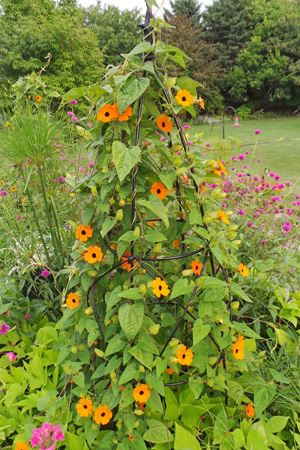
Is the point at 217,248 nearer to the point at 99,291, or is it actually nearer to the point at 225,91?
the point at 99,291

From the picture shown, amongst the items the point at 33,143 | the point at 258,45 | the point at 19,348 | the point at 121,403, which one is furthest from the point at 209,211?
the point at 258,45

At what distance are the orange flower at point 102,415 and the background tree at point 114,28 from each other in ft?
64.5

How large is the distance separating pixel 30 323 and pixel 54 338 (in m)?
0.25

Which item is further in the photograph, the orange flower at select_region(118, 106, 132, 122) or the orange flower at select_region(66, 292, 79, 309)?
the orange flower at select_region(66, 292, 79, 309)

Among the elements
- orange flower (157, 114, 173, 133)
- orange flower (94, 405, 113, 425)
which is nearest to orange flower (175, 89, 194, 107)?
orange flower (157, 114, 173, 133)

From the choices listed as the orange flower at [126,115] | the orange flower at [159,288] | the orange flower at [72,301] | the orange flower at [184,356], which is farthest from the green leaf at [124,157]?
the orange flower at [184,356]

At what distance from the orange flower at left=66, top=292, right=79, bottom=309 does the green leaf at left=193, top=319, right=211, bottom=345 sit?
366 millimetres

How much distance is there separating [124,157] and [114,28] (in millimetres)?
→ 22709

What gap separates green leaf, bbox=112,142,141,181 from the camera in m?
0.74

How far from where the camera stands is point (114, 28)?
64.2 ft

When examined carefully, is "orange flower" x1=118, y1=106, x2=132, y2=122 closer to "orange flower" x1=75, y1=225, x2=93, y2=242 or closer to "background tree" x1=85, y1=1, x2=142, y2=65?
"orange flower" x1=75, y1=225, x2=93, y2=242

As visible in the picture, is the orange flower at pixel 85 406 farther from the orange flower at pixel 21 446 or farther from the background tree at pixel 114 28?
the background tree at pixel 114 28

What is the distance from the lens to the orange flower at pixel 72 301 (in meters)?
0.93

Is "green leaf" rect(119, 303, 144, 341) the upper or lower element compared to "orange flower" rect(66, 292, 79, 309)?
upper
